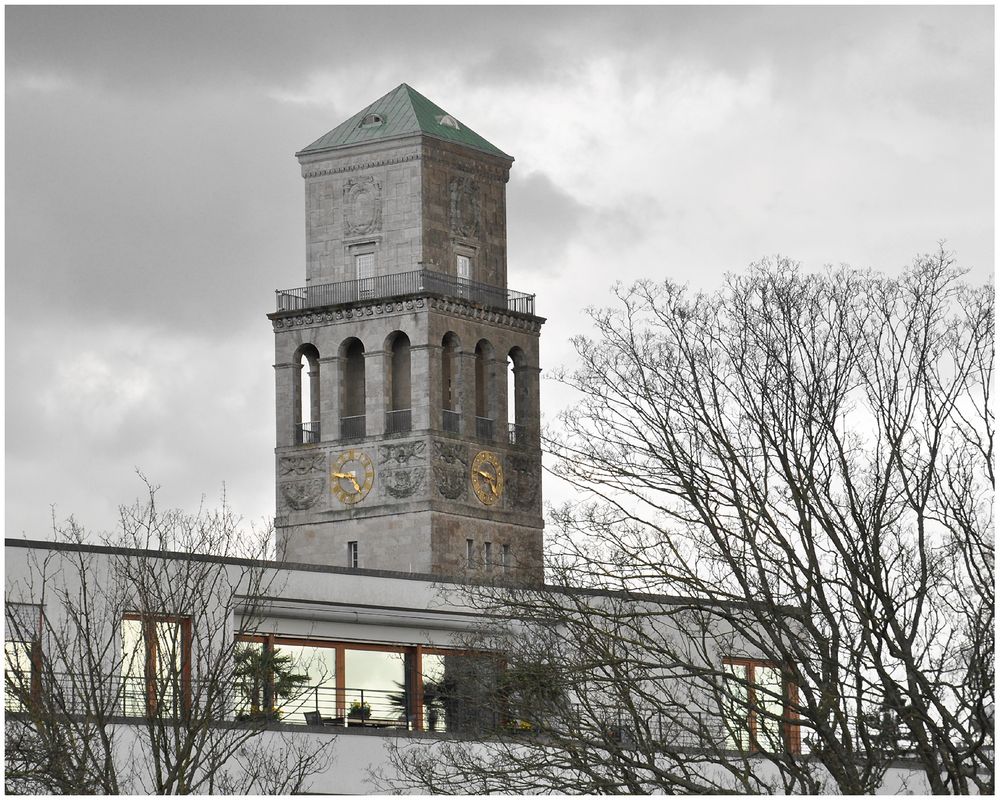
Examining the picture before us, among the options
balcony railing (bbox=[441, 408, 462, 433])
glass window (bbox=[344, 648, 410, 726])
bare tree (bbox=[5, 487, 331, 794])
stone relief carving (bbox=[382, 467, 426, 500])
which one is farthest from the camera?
balcony railing (bbox=[441, 408, 462, 433])

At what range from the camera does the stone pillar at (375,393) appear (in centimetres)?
11456

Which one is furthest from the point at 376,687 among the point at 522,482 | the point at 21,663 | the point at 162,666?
the point at 522,482

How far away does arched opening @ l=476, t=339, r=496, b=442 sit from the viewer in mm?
116625

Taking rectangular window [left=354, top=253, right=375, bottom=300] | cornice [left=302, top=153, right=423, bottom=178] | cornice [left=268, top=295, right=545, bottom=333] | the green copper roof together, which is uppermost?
the green copper roof

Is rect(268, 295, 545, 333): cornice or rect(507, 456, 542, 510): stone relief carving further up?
rect(268, 295, 545, 333): cornice

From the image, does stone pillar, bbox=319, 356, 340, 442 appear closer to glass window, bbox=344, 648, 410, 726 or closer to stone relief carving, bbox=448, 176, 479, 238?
stone relief carving, bbox=448, 176, 479, 238

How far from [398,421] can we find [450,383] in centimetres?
270

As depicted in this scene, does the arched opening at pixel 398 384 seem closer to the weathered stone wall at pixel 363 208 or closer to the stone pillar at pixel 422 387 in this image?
the stone pillar at pixel 422 387

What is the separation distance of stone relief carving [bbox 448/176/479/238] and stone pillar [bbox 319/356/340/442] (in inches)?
297

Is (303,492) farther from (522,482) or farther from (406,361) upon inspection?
(522,482)

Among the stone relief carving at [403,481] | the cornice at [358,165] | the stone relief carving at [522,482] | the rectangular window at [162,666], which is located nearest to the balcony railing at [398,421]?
the stone relief carving at [403,481]

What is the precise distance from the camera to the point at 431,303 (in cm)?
11400

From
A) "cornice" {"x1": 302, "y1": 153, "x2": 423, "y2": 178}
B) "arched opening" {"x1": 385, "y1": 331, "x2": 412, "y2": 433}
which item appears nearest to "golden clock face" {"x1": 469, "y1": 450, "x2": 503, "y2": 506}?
"arched opening" {"x1": 385, "y1": 331, "x2": 412, "y2": 433}

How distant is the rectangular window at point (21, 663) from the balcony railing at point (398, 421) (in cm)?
5962
